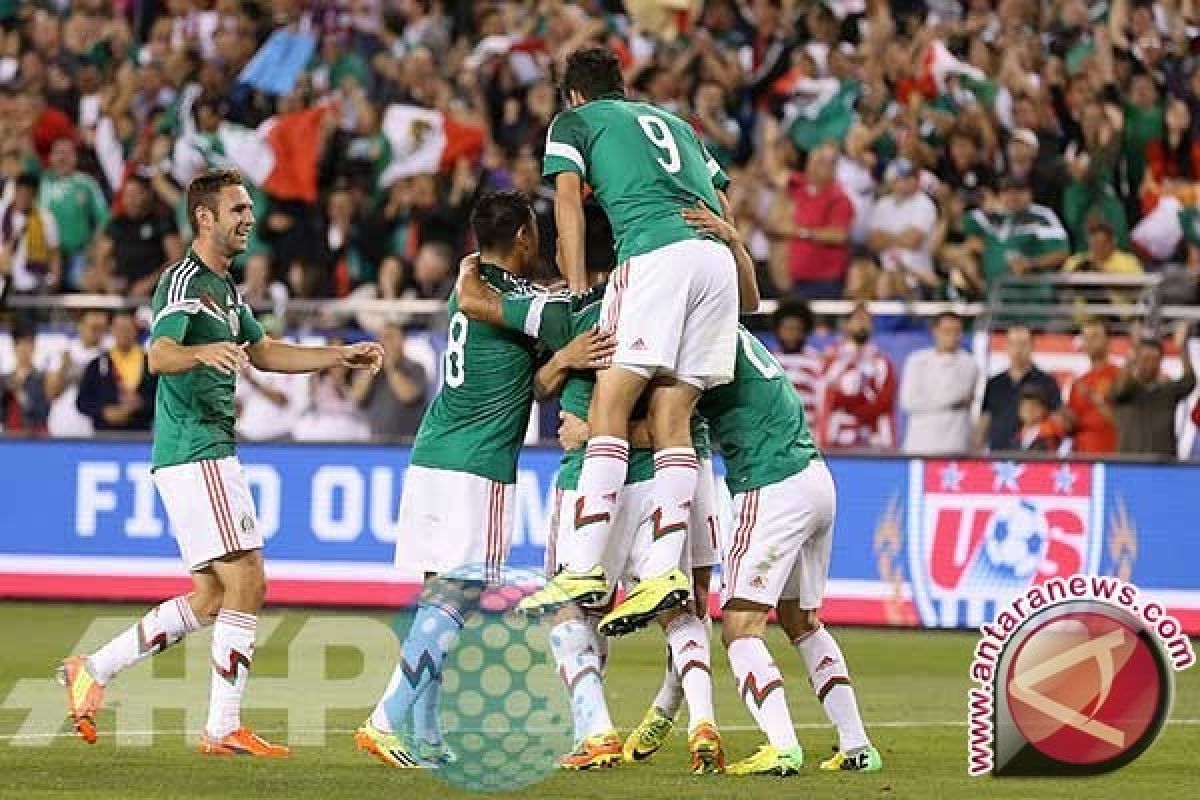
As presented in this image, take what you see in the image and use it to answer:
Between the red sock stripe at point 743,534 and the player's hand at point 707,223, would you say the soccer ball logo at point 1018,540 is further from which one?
the red sock stripe at point 743,534

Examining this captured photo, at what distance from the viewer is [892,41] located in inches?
923

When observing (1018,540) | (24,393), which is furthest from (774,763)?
(24,393)

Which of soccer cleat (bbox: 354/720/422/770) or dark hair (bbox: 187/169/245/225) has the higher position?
dark hair (bbox: 187/169/245/225)

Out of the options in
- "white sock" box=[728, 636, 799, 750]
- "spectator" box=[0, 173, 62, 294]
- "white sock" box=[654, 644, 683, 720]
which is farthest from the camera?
"spectator" box=[0, 173, 62, 294]

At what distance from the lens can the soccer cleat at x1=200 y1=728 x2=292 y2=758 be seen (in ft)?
37.5

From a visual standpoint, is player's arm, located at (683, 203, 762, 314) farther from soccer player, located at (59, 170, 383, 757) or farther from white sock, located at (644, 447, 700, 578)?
soccer player, located at (59, 170, 383, 757)

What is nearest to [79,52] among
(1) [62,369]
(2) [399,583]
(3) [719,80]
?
(1) [62,369]

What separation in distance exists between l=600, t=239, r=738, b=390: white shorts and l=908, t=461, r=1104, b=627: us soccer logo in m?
7.68

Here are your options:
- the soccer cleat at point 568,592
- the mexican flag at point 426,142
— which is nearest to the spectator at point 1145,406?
the mexican flag at point 426,142

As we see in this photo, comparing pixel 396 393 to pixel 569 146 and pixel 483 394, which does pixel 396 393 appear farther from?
pixel 569 146

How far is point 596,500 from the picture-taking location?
11016 millimetres

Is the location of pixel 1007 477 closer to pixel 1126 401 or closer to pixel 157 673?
pixel 1126 401

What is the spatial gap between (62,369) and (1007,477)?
349 inches

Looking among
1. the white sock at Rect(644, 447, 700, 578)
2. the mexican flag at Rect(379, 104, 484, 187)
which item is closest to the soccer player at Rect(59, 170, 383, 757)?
the white sock at Rect(644, 447, 700, 578)
